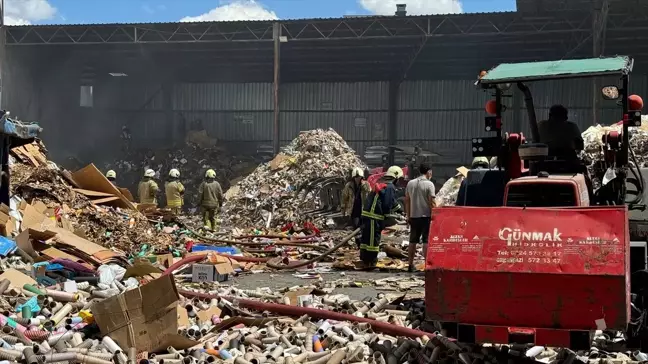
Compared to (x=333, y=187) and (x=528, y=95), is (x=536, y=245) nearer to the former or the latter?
(x=528, y=95)

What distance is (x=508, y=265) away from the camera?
5.25m

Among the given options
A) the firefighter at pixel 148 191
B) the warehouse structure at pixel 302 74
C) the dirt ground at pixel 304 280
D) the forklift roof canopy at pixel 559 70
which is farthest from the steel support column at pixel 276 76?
the forklift roof canopy at pixel 559 70

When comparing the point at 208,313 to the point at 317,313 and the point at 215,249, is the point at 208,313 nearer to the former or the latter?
the point at 317,313

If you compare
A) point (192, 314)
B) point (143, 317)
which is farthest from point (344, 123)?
point (143, 317)

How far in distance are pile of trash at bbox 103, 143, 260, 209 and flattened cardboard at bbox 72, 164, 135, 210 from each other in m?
14.2

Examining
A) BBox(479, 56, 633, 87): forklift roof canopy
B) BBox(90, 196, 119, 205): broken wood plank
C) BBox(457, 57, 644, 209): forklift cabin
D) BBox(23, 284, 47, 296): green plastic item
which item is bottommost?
BBox(23, 284, 47, 296): green plastic item

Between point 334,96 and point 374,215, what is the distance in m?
24.9

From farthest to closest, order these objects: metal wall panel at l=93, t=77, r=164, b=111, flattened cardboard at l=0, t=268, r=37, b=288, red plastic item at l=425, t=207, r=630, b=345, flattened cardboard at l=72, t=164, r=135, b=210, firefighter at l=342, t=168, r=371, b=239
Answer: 1. metal wall panel at l=93, t=77, r=164, b=111
2. flattened cardboard at l=72, t=164, r=135, b=210
3. firefighter at l=342, t=168, r=371, b=239
4. flattened cardboard at l=0, t=268, r=37, b=288
5. red plastic item at l=425, t=207, r=630, b=345

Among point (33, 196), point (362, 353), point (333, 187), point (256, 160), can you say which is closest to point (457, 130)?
point (256, 160)

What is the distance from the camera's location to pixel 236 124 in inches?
1441

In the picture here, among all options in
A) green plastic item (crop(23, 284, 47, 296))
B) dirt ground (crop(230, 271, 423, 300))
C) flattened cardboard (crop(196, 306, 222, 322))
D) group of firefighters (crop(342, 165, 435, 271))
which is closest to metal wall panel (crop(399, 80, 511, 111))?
group of firefighters (crop(342, 165, 435, 271))

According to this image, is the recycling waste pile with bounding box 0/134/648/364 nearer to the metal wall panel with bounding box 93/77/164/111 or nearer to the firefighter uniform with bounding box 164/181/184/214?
the firefighter uniform with bounding box 164/181/184/214

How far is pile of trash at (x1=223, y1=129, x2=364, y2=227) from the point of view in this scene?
65.9ft

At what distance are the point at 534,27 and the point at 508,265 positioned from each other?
964 inches
